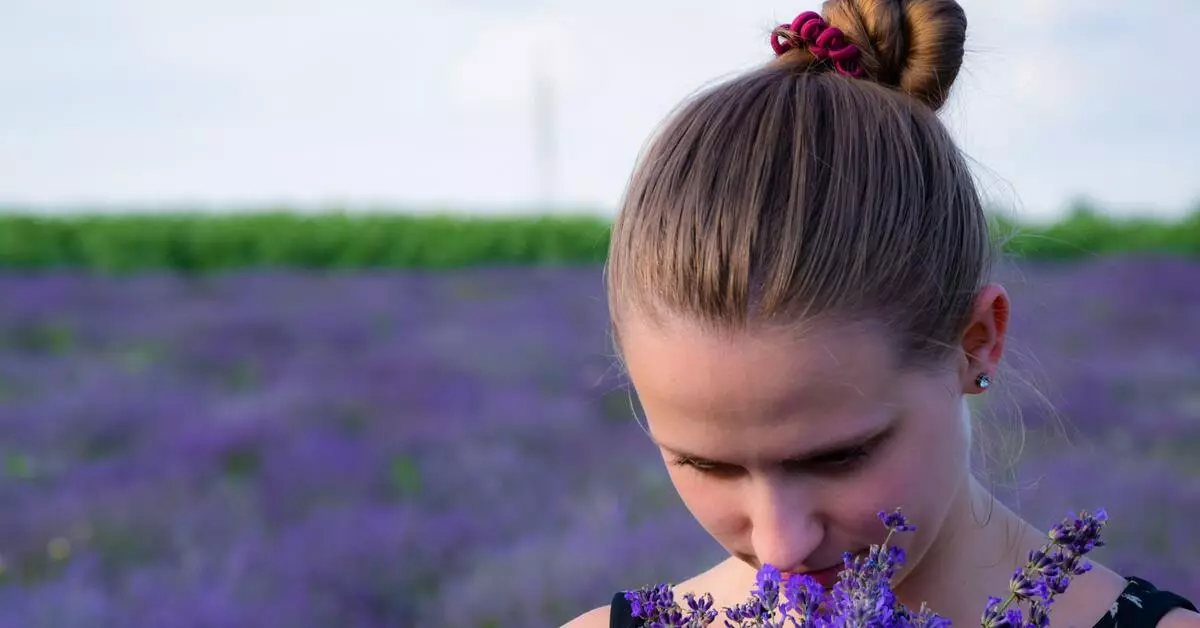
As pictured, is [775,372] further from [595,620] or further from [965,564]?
[595,620]

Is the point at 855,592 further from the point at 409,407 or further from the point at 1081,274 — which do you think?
the point at 1081,274

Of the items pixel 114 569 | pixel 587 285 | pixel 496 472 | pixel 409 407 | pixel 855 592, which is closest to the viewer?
pixel 855 592

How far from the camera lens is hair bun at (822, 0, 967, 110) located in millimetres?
1785

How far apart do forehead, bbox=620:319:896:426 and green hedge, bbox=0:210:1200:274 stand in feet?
51.2

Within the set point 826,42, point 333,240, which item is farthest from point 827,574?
point 333,240

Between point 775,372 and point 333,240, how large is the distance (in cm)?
1795

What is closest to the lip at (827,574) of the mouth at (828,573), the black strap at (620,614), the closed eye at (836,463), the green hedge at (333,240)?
the mouth at (828,573)

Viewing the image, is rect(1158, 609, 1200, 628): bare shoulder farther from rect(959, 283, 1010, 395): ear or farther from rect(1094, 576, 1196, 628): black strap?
rect(959, 283, 1010, 395): ear

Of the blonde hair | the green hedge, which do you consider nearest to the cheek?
the blonde hair

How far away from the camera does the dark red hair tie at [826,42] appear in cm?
178

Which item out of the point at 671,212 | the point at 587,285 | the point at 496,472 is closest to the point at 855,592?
the point at 671,212

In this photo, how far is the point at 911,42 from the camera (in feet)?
5.92

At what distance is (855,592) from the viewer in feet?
3.85

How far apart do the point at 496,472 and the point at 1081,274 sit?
29.0 feet
